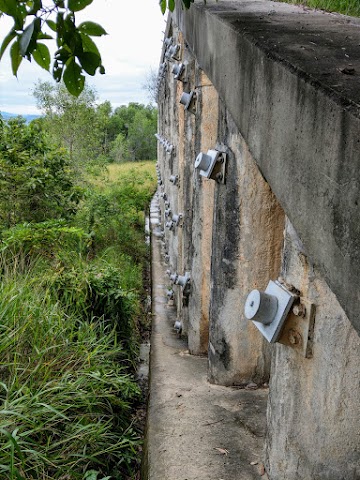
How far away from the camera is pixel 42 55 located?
174 centimetres

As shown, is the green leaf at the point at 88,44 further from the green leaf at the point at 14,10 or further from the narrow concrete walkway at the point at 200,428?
the narrow concrete walkway at the point at 200,428

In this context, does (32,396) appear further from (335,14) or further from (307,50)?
(335,14)

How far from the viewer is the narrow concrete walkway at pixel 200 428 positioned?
3.32m

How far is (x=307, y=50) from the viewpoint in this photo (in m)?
2.11

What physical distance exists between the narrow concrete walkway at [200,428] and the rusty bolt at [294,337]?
3.90 ft

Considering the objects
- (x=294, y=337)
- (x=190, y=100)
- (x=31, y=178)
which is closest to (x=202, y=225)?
(x=190, y=100)

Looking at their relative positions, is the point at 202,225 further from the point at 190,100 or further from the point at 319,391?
the point at 319,391

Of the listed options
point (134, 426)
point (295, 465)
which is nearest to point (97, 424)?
point (134, 426)

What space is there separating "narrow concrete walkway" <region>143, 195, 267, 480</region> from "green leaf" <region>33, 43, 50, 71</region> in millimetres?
2503

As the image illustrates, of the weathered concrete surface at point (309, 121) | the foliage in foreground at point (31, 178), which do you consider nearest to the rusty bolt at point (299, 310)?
the weathered concrete surface at point (309, 121)

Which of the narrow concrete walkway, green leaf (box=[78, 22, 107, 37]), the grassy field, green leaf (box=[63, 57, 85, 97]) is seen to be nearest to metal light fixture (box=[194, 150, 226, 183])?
the narrow concrete walkway

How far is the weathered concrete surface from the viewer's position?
139 cm

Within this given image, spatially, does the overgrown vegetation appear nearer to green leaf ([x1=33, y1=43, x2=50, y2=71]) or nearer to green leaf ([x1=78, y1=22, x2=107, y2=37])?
green leaf ([x1=33, y1=43, x2=50, y2=71])

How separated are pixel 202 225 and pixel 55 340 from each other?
1710 mm
